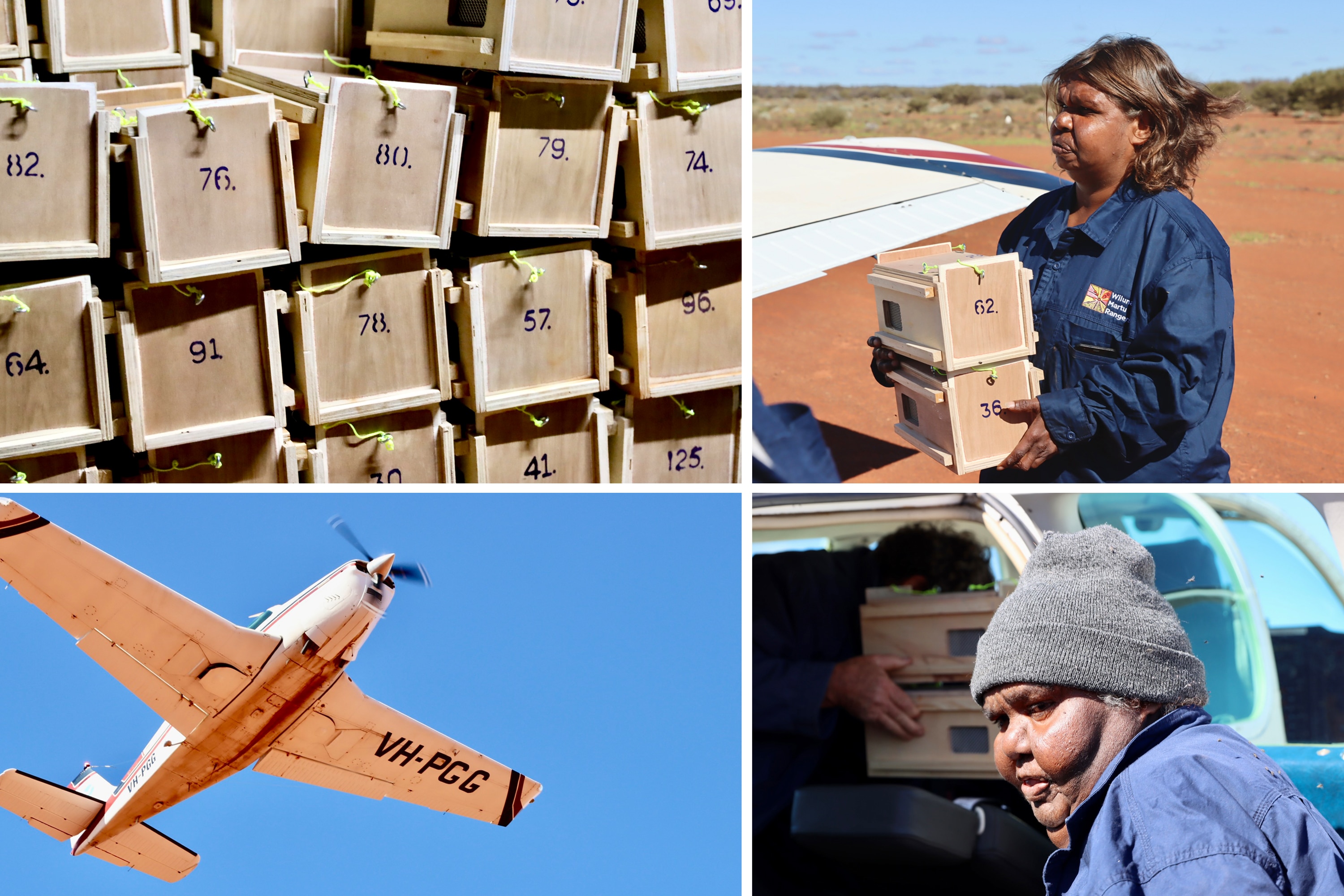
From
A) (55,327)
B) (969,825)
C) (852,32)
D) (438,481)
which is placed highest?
(852,32)

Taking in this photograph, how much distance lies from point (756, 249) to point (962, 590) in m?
1.28

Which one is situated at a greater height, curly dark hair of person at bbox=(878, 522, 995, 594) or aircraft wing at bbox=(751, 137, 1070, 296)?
aircraft wing at bbox=(751, 137, 1070, 296)

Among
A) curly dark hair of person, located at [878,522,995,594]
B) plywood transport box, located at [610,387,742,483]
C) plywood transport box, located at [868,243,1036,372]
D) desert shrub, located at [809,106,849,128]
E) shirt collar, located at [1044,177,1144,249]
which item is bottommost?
curly dark hair of person, located at [878,522,995,594]

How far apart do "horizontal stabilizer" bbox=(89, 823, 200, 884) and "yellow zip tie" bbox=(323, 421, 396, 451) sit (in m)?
1.43

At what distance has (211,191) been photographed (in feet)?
9.27

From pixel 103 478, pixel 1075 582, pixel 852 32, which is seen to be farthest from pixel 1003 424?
pixel 103 478

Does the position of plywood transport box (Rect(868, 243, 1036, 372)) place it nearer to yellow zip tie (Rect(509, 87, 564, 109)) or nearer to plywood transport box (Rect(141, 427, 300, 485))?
yellow zip tie (Rect(509, 87, 564, 109))

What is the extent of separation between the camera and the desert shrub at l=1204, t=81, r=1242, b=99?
10.3 ft

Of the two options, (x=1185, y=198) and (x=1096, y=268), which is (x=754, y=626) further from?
(x=1185, y=198)

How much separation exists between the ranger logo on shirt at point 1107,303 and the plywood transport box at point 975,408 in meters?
0.26

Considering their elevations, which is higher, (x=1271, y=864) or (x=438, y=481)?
(x=438, y=481)

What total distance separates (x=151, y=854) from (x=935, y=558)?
9.09 ft

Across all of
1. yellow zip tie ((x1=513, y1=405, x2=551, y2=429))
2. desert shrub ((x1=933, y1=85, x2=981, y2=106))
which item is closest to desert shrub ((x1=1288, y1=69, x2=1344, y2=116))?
desert shrub ((x1=933, y1=85, x2=981, y2=106))

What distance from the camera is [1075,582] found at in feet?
7.59
